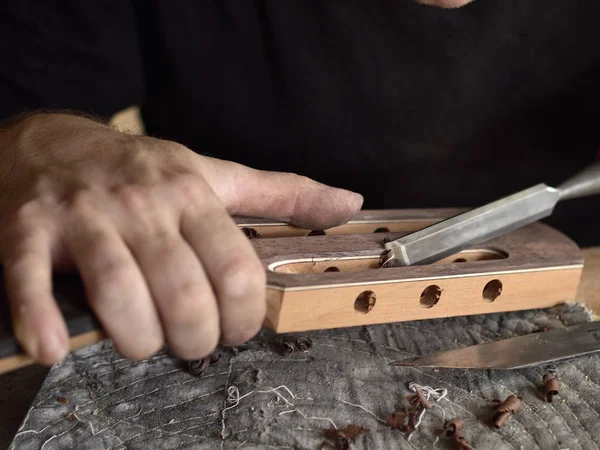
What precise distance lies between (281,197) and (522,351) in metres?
0.41

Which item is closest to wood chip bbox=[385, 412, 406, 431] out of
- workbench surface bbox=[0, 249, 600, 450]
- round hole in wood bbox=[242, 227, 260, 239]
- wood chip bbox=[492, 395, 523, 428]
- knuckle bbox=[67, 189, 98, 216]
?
workbench surface bbox=[0, 249, 600, 450]

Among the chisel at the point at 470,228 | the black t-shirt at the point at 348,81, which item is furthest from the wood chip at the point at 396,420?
the black t-shirt at the point at 348,81

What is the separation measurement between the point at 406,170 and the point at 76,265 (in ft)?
3.07

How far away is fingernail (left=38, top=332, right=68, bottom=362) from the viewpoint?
1.96 ft

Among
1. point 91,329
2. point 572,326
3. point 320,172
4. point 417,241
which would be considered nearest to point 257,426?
point 91,329

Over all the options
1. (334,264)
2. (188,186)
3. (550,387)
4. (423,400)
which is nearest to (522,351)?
(550,387)

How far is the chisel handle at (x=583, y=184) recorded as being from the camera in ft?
3.49

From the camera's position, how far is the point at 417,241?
0.92m

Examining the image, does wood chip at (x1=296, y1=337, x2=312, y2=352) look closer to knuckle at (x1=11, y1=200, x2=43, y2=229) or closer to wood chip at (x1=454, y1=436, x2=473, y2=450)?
wood chip at (x1=454, y1=436, x2=473, y2=450)

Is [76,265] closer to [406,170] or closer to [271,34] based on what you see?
[271,34]

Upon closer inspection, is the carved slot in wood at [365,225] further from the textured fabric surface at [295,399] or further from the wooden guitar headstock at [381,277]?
the textured fabric surface at [295,399]

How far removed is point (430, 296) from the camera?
36.2 inches

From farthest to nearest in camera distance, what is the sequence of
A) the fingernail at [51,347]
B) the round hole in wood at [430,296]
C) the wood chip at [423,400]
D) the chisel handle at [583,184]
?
1. the chisel handle at [583,184]
2. the round hole in wood at [430,296]
3. the wood chip at [423,400]
4. the fingernail at [51,347]

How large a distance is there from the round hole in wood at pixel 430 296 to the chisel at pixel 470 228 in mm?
44
